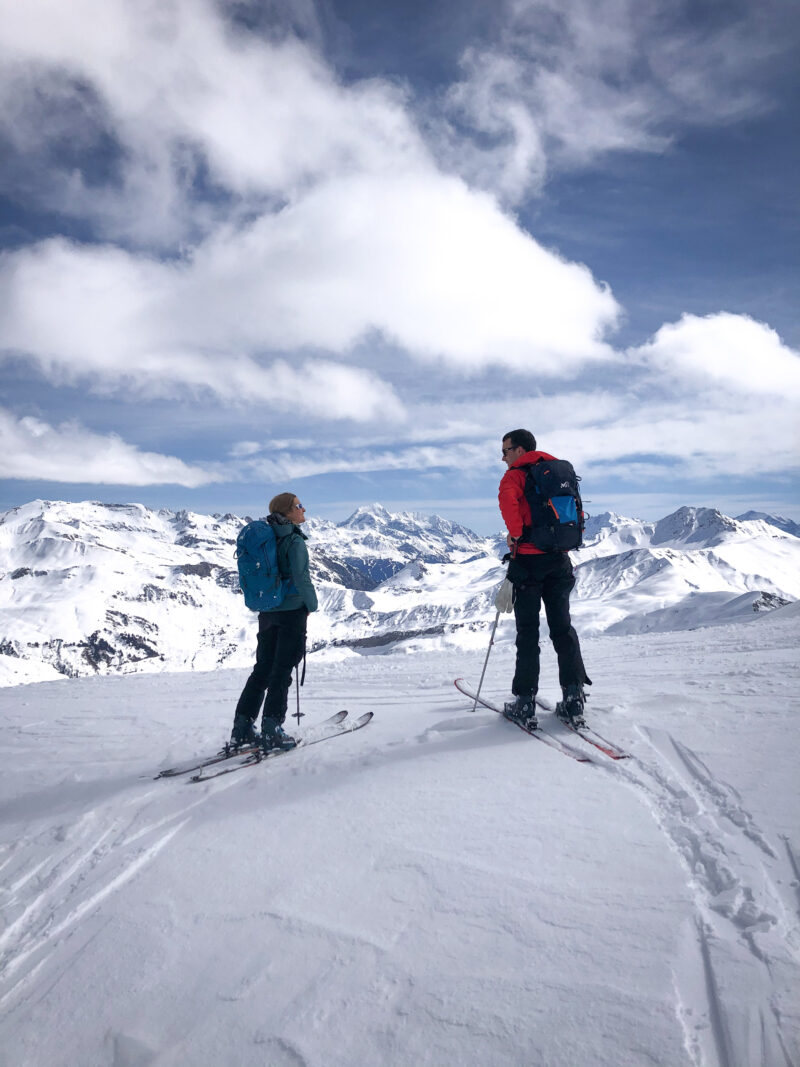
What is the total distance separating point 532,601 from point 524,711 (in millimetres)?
1330

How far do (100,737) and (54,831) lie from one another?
3.79 m

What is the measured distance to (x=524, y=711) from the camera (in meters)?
6.46

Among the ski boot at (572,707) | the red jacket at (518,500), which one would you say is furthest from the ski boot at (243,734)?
the red jacket at (518,500)

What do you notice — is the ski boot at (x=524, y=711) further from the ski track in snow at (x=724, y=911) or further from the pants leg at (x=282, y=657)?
the pants leg at (x=282, y=657)

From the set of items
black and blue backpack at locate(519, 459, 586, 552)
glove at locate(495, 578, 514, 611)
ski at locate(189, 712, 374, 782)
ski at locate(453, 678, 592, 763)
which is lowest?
ski at locate(189, 712, 374, 782)

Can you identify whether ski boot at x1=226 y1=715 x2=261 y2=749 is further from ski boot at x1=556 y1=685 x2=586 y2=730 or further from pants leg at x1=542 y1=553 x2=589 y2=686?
pants leg at x1=542 y1=553 x2=589 y2=686

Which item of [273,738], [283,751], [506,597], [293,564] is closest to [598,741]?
[506,597]

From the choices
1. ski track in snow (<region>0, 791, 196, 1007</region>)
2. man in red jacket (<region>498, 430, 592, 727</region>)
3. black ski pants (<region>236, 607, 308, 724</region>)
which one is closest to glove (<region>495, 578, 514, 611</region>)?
man in red jacket (<region>498, 430, 592, 727</region>)

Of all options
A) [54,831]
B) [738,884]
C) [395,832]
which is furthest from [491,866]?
[54,831]

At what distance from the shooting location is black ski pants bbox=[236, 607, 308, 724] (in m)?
6.70

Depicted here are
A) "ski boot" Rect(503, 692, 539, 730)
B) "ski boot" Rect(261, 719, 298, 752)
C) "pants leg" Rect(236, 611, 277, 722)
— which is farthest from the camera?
"pants leg" Rect(236, 611, 277, 722)

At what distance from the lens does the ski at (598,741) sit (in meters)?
5.18

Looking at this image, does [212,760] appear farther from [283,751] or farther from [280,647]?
A: [280,647]

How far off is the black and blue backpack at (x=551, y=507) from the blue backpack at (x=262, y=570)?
3028mm
